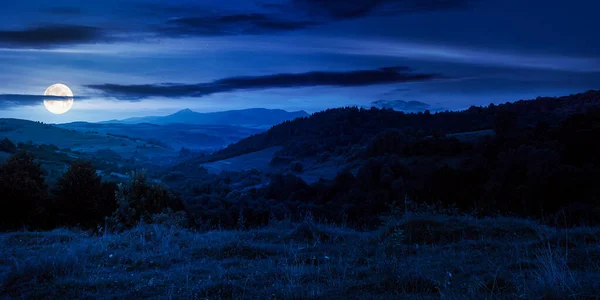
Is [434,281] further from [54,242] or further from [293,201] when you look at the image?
[293,201]

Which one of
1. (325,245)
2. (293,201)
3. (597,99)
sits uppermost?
(597,99)

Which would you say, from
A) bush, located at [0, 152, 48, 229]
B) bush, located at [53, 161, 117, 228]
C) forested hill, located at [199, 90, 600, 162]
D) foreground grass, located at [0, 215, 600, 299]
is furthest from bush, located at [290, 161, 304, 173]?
foreground grass, located at [0, 215, 600, 299]

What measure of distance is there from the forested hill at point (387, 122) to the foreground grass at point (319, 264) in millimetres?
70283

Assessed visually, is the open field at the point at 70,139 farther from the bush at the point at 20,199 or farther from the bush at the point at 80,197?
the bush at the point at 20,199

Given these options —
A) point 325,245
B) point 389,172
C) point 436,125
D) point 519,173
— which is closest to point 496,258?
point 325,245

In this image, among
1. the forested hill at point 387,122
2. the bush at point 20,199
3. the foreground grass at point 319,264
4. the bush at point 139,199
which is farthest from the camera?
the forested hill at point 387,122

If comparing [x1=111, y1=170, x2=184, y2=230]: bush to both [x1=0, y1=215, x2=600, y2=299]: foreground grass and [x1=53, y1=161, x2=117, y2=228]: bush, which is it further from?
[x1=0, y1=215, x2=600, y2=299]: foreground grass

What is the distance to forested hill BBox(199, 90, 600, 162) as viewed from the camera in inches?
3378

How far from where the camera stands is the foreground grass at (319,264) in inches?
189

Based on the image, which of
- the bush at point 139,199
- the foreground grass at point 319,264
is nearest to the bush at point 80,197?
the bush at point 139,199

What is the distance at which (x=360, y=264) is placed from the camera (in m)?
6.39

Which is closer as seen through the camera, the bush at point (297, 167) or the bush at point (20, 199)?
the bush at point (20, 199)

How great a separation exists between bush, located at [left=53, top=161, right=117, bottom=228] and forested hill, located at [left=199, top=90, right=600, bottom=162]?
64.8 metres

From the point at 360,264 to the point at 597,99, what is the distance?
10059 cm
